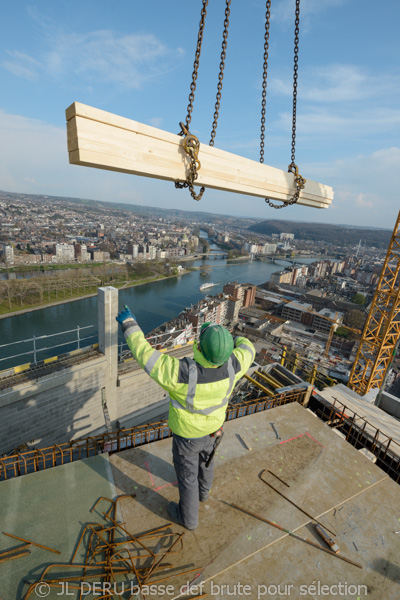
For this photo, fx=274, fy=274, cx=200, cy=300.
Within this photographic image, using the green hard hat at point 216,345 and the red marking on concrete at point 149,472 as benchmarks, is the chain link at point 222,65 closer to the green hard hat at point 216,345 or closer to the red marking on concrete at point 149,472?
the green hard hat at point 216,345

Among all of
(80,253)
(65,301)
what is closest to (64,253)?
(80,253)

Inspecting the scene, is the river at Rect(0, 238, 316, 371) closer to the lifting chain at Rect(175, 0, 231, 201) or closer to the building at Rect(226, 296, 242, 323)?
the building at Rect(226, 296, 242, 323)

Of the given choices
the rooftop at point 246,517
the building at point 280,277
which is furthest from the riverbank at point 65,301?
the rooftop at point 246,517

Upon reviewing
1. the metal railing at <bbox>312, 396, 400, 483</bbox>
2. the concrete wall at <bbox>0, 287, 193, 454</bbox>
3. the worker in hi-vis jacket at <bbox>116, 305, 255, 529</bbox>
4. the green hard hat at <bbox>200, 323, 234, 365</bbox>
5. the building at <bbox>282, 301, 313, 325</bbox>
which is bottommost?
the building at <bbox>282, 301, 313, 325</bbox>

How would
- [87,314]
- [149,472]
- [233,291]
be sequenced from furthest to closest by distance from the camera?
[233,291] < [87,314] < [149,472]

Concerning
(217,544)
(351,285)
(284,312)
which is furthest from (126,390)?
(351,285)

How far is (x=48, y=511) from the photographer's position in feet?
5.52

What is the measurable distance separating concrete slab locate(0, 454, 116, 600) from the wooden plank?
201cm

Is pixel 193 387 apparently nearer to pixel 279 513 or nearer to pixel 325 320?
pixel 279 513

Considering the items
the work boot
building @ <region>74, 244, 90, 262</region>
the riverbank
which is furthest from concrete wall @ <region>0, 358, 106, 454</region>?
building @ <region>74, 244, 90, 262</region>

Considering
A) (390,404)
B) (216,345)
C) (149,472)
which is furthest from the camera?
(390,404)

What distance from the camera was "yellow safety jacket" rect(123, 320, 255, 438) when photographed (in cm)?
141

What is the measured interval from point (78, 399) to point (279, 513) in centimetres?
480

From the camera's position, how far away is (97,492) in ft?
6.04
